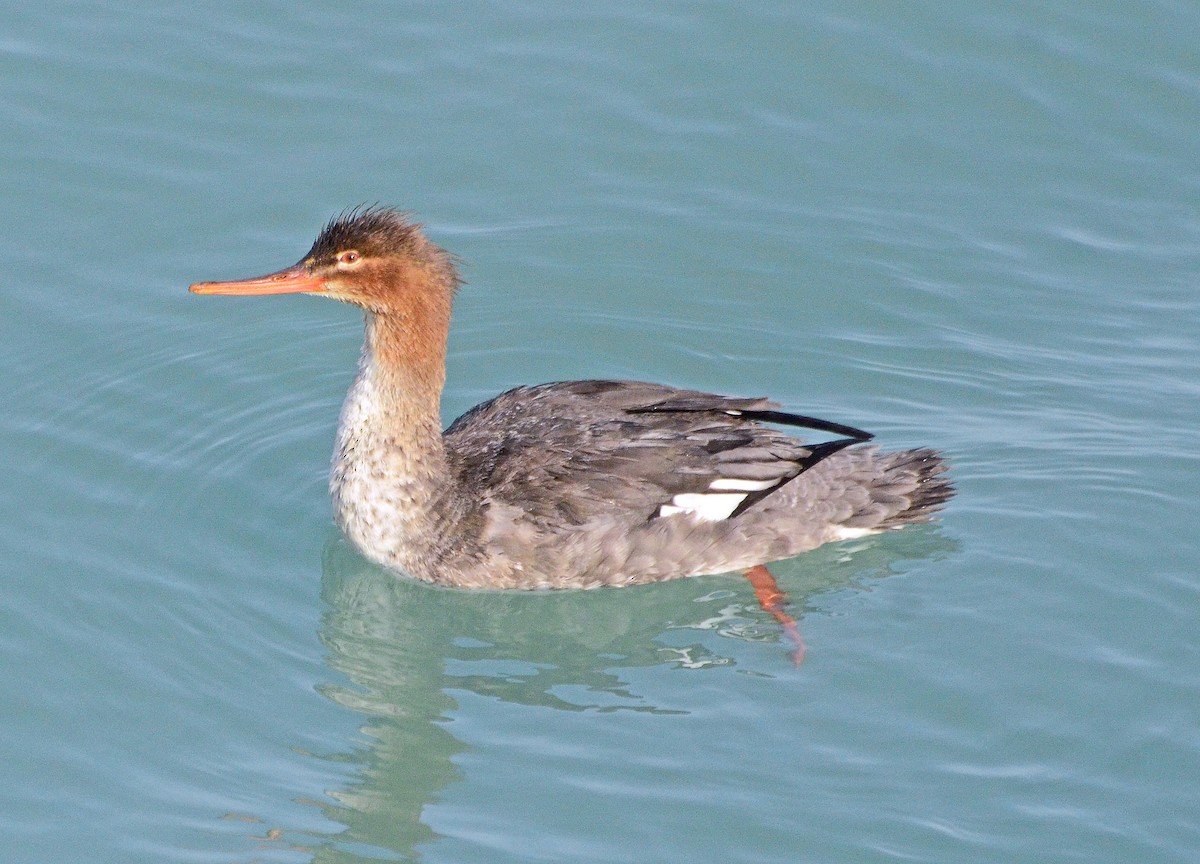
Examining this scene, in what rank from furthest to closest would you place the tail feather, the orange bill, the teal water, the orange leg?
the tail feather, the orange bill, the orange leg, the teal water

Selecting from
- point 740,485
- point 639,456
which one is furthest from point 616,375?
point 740,485

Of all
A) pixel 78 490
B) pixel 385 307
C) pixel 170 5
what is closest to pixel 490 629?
pixel 385 307

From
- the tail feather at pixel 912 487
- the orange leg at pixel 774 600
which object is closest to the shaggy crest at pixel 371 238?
the orange leg at pixel 774 600

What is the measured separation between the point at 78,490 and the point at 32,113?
4.13 meters

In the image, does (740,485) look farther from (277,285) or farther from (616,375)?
(277,285)

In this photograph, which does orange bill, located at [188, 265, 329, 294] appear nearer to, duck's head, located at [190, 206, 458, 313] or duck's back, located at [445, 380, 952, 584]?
duck's head, located at [190, 206, 458, 313]

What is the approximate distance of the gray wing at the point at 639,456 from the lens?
32.8 feet

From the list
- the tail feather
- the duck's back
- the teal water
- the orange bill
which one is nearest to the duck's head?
the orange bill

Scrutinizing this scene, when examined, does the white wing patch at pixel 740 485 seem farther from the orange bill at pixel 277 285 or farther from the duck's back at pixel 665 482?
the orange bill at pixel 277 285

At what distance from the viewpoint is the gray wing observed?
10.0 meters

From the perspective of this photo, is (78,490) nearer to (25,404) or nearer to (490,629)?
(25,404)

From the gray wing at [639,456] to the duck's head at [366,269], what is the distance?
96 cm

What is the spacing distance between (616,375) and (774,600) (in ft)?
7.83

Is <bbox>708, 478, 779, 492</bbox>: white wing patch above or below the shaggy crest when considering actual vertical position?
below
